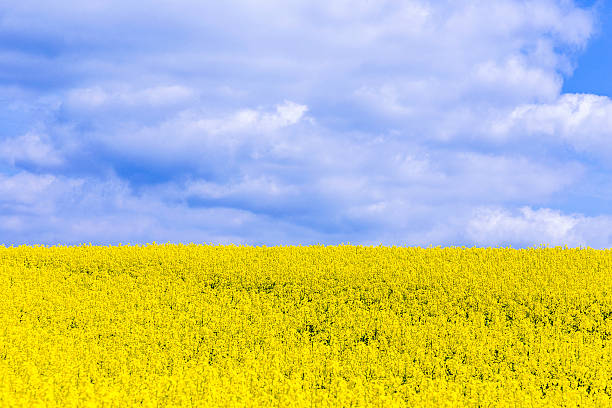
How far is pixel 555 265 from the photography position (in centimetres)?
1681

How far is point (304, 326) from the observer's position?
42.8ft

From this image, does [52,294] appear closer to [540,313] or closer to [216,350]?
[216,350]

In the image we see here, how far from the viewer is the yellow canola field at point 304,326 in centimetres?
979

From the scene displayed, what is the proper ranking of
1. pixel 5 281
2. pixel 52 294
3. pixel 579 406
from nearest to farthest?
pixel 579 406, pixel 52 294, pixel 5 281

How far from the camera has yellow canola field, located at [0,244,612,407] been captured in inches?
385

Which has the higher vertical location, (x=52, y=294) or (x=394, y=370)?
(x=52, y=294)

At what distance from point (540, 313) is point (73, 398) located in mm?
10265

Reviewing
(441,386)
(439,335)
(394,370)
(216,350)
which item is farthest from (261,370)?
(439,335)

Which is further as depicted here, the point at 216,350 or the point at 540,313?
the point at 540,313

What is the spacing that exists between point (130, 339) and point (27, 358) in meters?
1.97

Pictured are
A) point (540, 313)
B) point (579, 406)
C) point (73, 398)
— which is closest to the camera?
point (73, 398)

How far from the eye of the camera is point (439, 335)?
12.7 m

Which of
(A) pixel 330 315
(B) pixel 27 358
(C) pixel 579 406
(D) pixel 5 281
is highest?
(D) pixel 5 281

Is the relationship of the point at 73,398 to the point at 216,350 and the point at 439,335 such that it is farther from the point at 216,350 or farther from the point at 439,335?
the point at 439,335
